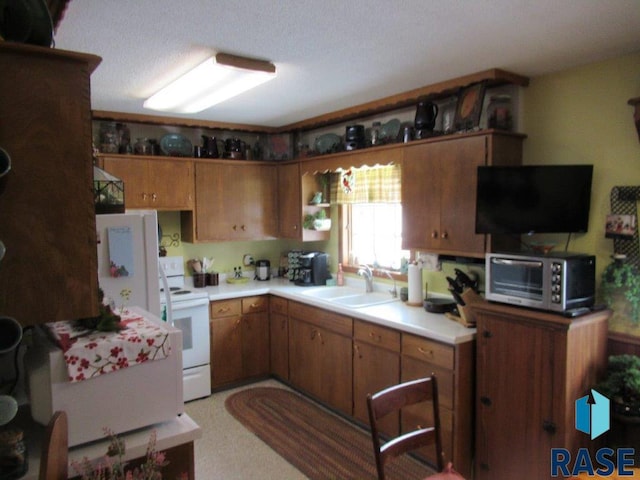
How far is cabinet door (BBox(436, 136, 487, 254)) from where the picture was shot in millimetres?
2855

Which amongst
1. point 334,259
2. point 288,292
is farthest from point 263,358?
point 334,259

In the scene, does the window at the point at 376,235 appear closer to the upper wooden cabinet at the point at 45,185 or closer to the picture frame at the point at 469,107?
the picture frame at the point at 469,107

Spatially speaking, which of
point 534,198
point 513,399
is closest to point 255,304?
point 513,399

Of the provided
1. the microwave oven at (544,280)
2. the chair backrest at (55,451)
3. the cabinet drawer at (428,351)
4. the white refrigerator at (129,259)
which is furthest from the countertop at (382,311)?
the chair backrest at (55,451)

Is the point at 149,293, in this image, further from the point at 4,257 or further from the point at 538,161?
the point at 538,161

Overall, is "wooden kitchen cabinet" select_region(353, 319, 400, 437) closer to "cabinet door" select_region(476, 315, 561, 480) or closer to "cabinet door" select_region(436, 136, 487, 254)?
"cabinet door" select_region(476, 315, 561, 480)

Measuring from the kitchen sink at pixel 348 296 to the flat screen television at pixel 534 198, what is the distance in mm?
1252

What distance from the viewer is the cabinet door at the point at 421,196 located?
3.11m

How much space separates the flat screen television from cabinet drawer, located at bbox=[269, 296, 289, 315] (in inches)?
81.5

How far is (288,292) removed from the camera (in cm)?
415

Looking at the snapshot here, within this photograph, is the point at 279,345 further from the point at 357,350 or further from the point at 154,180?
the point at 154,180

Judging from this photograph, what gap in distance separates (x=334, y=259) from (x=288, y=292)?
0.68m

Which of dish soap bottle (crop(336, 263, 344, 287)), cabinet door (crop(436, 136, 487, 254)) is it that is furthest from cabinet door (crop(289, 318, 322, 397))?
cabinet door (crop(436, 136, 487, 254))

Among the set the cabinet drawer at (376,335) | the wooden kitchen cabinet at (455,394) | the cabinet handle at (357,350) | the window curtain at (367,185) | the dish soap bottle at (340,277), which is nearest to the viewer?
the wooden kitchen cabinet at (455,394)
